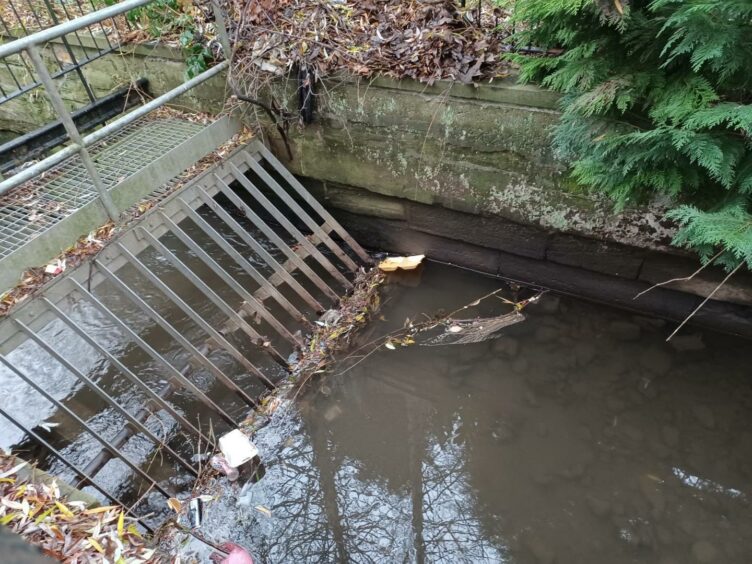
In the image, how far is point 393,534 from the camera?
2785 mm

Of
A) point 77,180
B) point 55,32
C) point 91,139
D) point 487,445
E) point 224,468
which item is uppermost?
point 55,32

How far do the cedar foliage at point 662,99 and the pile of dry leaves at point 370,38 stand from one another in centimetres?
38

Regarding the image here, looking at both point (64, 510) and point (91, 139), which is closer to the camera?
point (64, 510)

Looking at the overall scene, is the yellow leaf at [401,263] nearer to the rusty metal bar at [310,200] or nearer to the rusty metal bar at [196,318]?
the rusty metal bar at [310,200]

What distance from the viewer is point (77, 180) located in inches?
137

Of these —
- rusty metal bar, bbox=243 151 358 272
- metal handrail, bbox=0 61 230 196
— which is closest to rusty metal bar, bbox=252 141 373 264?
rusty metal bar, bbox=243 151 358 272

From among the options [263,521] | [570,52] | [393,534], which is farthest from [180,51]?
[393,534]

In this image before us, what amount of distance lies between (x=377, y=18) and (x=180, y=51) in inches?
62.8

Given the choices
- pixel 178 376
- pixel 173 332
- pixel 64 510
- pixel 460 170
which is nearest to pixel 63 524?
pixel 64 510

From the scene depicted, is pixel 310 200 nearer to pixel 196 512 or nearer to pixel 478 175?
pixel 478 175

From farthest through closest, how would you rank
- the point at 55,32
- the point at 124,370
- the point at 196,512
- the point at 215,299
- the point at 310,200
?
the point at 310,200 → the point at 215,299 → the point at 124,370 → the point at 196,512 → the point at 55,32

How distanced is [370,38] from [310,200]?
130cm

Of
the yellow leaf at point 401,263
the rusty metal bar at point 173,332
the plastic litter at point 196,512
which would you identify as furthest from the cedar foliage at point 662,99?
the plastic litter at point 196,512

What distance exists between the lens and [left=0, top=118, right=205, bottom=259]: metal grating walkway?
10.0 ft
